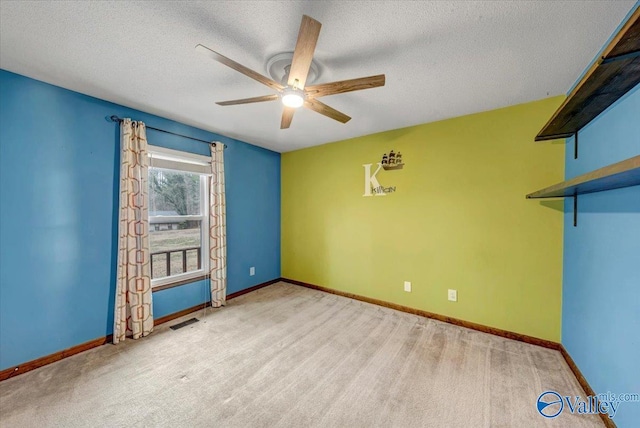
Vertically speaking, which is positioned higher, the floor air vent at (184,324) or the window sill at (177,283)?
the window sill at (177,283)

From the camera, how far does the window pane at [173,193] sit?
284cm

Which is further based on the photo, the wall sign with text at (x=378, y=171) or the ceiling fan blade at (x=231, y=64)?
the wall sign with text at (x=378, y=171)

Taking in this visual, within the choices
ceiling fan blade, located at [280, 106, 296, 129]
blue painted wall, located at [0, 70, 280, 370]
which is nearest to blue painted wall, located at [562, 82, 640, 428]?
ceiling fan blade, located at [280, 106, 296, 129]

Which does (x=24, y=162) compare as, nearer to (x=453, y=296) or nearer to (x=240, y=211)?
(x=240, y=211)

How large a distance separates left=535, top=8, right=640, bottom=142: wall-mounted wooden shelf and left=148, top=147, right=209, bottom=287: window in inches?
137

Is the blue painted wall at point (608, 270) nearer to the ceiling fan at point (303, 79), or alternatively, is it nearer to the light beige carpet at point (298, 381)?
the light beige carpet at point (298, 381)

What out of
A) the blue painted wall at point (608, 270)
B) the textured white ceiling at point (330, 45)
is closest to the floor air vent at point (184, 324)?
the textured white ceiling at point (330, 45)

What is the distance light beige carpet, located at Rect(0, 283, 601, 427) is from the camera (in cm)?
155

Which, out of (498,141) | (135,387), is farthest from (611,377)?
(135,387)

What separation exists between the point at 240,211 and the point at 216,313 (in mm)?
1462

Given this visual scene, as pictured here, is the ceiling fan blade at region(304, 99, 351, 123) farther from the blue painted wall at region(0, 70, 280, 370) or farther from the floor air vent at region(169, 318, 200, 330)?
the floor air vent at region(169, 318, 200, 330)

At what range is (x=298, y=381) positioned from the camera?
1.87m

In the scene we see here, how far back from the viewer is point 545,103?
90.1 inches

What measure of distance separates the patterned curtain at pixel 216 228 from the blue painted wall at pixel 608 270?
141 inches
